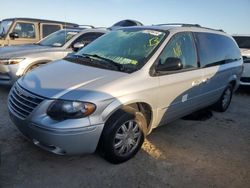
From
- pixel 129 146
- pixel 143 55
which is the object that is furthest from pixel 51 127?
pixel 143 55

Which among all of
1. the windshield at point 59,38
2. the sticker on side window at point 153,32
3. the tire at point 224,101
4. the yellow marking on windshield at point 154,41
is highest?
the sticker on side window at point 153,32

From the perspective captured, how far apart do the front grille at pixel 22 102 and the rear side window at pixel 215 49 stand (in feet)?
9.06

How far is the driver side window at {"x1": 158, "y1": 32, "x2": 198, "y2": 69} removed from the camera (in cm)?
408

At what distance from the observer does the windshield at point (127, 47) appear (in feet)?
12.7

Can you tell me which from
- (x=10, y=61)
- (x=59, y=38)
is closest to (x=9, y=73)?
(x=10, y=61)

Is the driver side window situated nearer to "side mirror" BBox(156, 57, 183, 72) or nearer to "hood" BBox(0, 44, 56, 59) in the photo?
"side mirror" BBox(156, 57, 183, 72)

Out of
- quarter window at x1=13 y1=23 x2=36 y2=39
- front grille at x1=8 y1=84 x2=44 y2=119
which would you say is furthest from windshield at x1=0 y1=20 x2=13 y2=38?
front grille at x1=8 y1=84 x2=44 y2=119

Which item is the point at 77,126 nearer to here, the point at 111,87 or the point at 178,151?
the point at 111,87

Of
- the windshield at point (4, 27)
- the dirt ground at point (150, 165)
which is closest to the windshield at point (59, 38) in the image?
the windshield at point (4, 27)

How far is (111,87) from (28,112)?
0.98 meters

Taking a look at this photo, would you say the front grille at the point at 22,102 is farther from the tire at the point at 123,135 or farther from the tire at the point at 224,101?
the tire at the point at 224,101

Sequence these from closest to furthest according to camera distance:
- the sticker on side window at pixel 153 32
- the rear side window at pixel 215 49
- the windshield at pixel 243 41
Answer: the sticker on side window at pixel 153 32 < the rear side window at pixel 215 49 < the windshield at pixel 243 41

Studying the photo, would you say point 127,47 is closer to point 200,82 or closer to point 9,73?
point 200,82

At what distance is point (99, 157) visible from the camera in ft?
12.1
